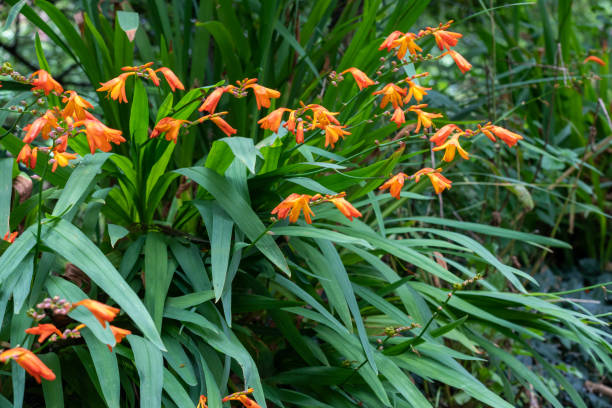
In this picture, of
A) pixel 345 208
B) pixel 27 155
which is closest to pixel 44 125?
pixel 27 155

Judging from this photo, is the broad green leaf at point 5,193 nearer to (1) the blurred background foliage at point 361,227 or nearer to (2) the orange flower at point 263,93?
(1) the blurred background foliage at point 361,227

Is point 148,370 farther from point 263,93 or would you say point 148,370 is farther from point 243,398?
point 263,93

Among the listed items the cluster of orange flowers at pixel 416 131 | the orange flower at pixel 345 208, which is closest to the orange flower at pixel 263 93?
the cluster of orange flowers at pixel 416 131

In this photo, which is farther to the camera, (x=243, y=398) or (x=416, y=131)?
(x=416, y=131)

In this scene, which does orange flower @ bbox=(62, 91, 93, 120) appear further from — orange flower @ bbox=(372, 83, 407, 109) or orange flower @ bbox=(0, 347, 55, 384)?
orange flower @ bbox=(372, 83, 407, 109)

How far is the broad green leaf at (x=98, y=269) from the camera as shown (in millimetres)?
830

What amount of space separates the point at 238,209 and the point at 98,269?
0.87 ft

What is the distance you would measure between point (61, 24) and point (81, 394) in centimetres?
77

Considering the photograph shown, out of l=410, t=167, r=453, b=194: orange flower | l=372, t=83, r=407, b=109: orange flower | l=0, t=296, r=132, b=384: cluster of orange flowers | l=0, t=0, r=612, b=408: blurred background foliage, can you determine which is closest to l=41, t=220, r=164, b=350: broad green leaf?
l=0, t=296, r=132, b=384: cluster of orange flowers

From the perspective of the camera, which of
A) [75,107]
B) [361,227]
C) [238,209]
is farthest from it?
[361,227]

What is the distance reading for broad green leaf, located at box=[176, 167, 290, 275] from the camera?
1.01m

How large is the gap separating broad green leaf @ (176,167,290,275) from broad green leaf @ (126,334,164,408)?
9.3 inches

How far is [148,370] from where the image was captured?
0.88 metres

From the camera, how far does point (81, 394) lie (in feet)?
3.48
